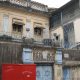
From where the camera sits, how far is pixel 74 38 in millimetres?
16047

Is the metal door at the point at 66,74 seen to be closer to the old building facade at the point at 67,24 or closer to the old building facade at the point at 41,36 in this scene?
the old building facade at the point at 41,36

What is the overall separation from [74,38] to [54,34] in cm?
281

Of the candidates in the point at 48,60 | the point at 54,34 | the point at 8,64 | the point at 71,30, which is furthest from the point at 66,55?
the point at 54,34

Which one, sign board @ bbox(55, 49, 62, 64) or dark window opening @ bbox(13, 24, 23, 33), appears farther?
dark window opening @ bbox(13, 24, 23, 33)

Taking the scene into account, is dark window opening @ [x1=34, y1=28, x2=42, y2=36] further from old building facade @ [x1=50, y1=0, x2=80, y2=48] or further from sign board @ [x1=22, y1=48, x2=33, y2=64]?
sign board @ [x1=22, y1=48, x2=33, y2=64]

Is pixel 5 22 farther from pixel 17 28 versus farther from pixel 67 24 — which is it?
pixel 67 24

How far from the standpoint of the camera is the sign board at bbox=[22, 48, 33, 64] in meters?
9.78

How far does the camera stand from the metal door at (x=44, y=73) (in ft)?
33.6

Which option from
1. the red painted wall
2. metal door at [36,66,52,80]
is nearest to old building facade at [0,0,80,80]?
metal door at [36,66,52,80]

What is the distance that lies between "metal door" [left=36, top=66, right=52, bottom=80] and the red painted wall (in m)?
1.18

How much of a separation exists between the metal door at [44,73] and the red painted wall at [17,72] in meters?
1.18

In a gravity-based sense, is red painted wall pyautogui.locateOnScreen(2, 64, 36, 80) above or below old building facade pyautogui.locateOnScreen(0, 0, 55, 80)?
below

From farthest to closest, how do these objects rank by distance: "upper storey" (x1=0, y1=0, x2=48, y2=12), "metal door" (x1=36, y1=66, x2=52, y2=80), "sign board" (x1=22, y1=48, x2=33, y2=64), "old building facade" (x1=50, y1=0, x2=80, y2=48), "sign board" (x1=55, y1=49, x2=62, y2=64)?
"upper storey" (x1=0, y1=0, x2=48, y2=12) < "old building facade" (x1=50, y1=0, x2=80, y2=48) < "sign board" (x1=55, y1=49, x2=62, y2=64) < "metal door" (x1=36, y1=66, x2=52, y2=80) < "sign board" (x1=22, y1=48, x2=33, y2=64)

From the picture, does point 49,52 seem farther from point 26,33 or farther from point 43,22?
point 43,22
